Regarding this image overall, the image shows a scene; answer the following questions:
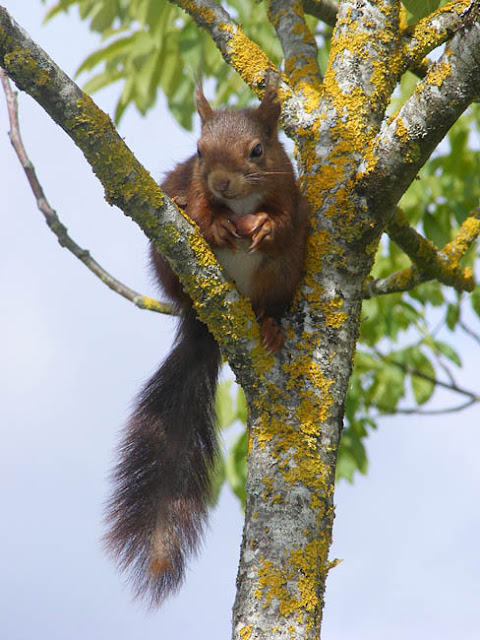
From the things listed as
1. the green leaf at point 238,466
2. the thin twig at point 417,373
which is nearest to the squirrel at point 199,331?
the green leaf at point 238,466

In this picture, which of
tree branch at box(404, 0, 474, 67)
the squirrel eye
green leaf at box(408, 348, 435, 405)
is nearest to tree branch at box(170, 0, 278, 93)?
the squirrel eye

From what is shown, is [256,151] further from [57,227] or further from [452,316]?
[452,316]

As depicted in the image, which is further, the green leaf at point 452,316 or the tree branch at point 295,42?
the green leaf at point 452,316

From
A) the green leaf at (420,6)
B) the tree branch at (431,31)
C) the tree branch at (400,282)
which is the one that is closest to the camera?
the green leaf at (420,6)

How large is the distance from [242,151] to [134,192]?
2.48 feet

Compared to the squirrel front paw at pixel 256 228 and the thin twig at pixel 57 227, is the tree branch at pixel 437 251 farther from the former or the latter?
the thin twig at pixel 57 227

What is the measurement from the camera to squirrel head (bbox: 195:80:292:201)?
7.95 feet

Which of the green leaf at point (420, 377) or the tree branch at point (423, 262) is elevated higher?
the green leaf at point (420, 377)

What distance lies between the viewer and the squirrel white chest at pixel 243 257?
234cm

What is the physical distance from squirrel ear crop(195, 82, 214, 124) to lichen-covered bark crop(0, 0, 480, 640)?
36 cm

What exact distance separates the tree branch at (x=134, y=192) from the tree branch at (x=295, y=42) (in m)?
1.04

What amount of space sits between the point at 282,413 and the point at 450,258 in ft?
4.28

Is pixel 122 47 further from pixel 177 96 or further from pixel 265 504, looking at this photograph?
pixel 265 504

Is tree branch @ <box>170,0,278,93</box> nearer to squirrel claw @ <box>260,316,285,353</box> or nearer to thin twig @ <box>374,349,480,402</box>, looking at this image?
squirrel claw @ <box>260,316,285,353</box>
